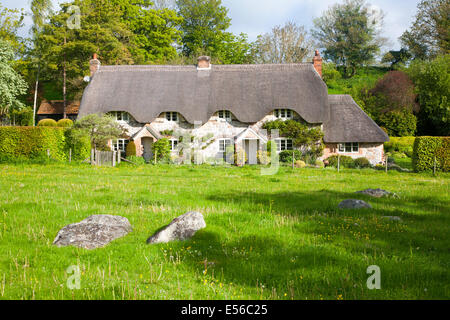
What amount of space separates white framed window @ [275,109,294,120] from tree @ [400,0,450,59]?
1208 inches

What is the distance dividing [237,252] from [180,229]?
50.1 inches

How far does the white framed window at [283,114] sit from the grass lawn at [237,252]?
18754mm

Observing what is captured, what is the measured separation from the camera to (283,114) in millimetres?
27812

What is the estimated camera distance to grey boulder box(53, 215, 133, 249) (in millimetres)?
5832

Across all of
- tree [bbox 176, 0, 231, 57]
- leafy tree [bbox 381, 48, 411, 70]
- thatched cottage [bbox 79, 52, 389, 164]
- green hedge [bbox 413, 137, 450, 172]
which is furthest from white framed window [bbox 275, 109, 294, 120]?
leafy tree [bbox 381, 48, 411, 70]

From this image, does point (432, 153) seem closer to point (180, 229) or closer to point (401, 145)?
point (401, 145)

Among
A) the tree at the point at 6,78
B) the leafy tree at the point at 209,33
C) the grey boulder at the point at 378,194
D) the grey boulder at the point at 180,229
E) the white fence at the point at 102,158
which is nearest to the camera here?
the grey boulder at the point at 180,229

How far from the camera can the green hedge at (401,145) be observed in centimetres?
3247

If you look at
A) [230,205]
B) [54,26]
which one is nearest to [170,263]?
[230,205]

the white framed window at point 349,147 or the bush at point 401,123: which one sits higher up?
the bush at point 401,123

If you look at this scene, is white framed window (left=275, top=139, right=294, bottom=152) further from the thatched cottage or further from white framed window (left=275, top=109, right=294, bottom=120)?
white framed window (left=275, top=109, right=294, bottom=120)

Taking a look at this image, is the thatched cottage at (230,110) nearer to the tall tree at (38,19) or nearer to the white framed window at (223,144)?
the white framed window at (223,144)

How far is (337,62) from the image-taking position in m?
61.0

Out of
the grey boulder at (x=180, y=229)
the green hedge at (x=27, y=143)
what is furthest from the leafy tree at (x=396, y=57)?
the grey boulder at (x=180, y=229)
